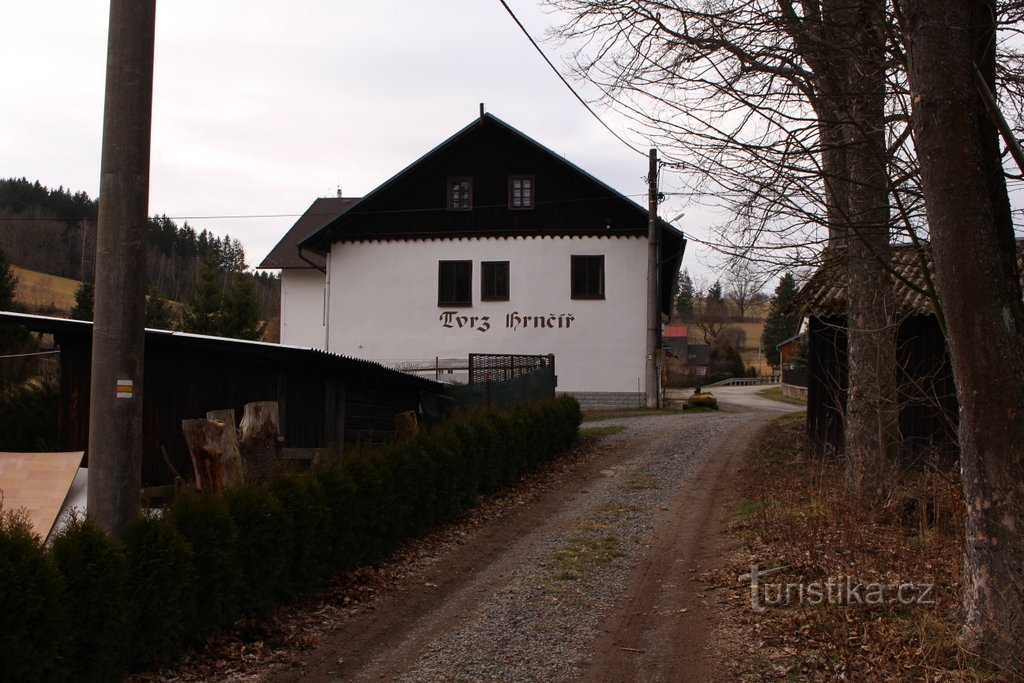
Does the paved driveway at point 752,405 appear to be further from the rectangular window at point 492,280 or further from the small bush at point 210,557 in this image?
the small bush at point 210,557

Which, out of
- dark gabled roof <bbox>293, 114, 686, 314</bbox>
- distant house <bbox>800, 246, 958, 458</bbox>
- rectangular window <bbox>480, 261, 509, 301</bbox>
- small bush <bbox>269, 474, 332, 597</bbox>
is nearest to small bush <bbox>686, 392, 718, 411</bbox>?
dark gabled roof <bbox>293, 114, 686, 314</bbox>

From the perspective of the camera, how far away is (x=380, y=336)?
31891 mm

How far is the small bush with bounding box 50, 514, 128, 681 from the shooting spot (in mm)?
5406

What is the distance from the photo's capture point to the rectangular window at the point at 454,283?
31203 mm

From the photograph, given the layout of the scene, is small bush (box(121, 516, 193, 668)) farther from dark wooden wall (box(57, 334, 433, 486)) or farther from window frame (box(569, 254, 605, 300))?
window frame (box(569, 254, 605, 300))

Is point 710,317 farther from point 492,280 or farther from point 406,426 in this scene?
point 406,426

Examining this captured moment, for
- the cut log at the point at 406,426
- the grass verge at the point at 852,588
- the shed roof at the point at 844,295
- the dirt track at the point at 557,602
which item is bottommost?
the dirt track at the point at 557,602

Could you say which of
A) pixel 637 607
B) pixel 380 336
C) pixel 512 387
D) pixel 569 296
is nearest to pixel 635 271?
pixel 569 296

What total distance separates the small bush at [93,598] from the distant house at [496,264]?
981 inches

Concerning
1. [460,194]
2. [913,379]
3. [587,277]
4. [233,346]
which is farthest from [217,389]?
[460,194]

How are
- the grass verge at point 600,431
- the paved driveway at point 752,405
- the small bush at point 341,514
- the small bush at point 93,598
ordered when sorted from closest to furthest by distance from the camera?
the small bush at point 93,598
the small bush at point 341,514
the grass verge at point 600,431
the paved driveway at point 752,405

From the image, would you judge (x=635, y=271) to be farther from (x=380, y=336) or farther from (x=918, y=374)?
(x=918, y=374)

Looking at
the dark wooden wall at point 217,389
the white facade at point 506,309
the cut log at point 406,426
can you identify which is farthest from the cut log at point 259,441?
the white facade at point 506,309

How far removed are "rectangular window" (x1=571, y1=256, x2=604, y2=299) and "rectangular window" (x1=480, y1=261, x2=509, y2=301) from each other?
2524mm
